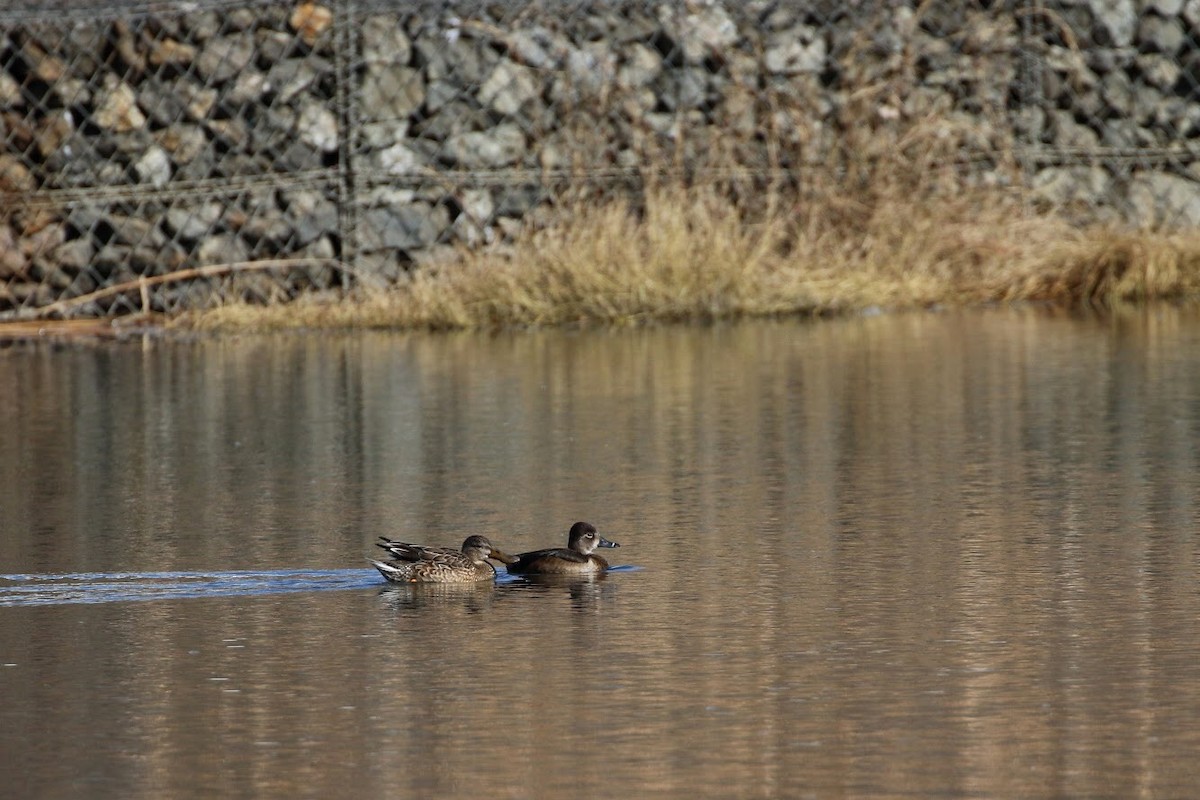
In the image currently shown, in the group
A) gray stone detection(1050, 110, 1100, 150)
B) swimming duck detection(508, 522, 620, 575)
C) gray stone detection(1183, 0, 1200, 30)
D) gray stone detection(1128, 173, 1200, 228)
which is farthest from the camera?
gray stone detection(1183, 0, 1200, 30)

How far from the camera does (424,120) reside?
23.5 meters

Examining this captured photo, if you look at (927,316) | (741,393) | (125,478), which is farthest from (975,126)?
(125,478)

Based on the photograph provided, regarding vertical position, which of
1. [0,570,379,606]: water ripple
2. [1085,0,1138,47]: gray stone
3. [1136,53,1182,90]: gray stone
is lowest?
[0,570,379,606]: water ripple

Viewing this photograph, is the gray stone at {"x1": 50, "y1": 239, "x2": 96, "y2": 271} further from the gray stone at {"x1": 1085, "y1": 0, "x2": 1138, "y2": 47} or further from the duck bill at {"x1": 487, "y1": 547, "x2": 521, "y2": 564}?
the duck bill at {"x1": 487, "y1": 547, "x2": 521, "y2": 564}

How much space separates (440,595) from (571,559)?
1.52 feet

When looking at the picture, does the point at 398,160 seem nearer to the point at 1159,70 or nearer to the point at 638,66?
the point at 638,66

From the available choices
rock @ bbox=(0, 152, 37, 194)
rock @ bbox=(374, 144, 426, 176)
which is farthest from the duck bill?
rock @ bbox=(0, 152, 37, 194)

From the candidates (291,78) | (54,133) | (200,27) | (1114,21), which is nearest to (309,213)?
(291,78)

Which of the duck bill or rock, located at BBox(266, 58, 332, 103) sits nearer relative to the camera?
the duck bill

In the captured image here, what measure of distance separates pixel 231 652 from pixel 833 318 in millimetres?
13662

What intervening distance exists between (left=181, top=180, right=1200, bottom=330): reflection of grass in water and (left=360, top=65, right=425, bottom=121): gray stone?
1.96 metres

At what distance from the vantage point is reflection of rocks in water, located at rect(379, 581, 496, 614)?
7754mm

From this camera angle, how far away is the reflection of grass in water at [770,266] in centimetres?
1998

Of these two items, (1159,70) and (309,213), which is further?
(1159,70)
